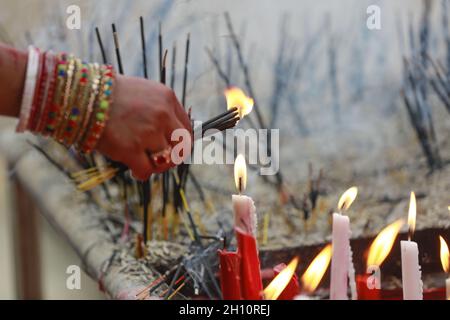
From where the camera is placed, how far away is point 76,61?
49cm

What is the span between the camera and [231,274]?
0.48 meters

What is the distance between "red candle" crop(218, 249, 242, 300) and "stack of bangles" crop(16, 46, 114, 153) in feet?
0.47

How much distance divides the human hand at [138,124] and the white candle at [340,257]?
16cm

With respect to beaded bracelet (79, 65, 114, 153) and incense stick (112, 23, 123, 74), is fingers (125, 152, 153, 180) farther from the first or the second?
incense stick (112, 23, 123, 74)

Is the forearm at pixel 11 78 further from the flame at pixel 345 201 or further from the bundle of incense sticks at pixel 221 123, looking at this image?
the flame at pixel 345 201

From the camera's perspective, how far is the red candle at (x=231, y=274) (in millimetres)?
473

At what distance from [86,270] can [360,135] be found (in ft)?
1.81

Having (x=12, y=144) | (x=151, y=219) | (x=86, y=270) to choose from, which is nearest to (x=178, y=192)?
(x=151, y=219)

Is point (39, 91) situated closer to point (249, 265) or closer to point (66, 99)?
point (66, 99)

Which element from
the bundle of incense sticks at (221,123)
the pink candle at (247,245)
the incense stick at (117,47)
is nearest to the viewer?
the pink candle at (247,245)

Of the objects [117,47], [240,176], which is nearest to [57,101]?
[240,176]

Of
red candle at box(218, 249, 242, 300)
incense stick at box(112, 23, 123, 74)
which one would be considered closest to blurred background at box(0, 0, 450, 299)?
incense stick at box(112, 23, 123, 74)

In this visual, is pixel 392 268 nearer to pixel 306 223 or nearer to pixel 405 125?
pixel 306 223

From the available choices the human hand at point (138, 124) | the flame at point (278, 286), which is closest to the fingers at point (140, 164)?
the human hand at point (138, 124)
